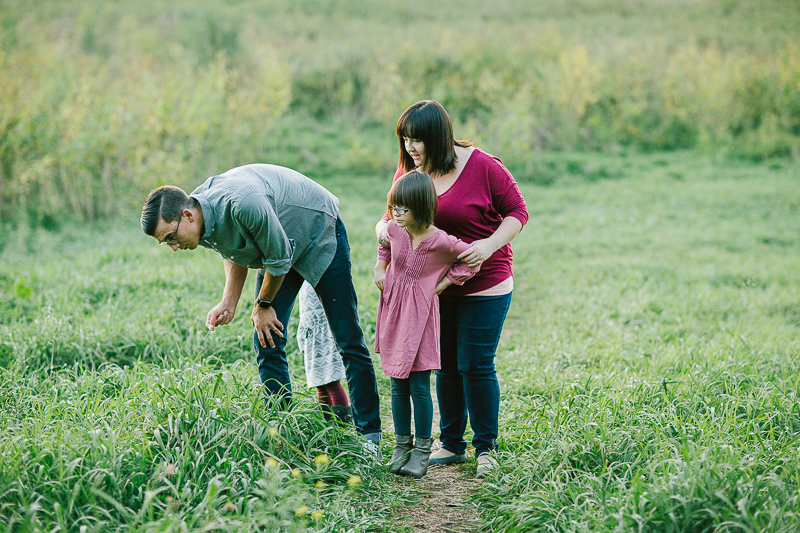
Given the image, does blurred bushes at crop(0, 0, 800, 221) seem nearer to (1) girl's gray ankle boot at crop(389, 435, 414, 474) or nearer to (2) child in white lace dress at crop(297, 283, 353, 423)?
(2) child in white lace dress at crop(297, 283, 353, 423)

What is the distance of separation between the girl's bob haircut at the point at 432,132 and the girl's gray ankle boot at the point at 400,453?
131 cm

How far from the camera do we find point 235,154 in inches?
458

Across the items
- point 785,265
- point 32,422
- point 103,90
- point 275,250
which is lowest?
point 785,265

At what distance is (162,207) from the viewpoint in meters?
2.54

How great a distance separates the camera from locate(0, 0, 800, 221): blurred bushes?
9.20 metres

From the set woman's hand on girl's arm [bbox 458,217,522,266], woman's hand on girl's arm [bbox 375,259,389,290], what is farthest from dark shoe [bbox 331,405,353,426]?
woman's hand on girl's arm [bbox 458,217,522,266]

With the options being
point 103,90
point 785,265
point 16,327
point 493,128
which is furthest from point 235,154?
point 785,265

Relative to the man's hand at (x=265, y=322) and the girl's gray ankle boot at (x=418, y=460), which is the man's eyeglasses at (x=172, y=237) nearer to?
the man's hand at (x=265, y=322)

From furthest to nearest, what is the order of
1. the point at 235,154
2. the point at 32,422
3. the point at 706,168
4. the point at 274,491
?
1. the point at 706,168
2. the point at 235,154
3. the point at 32,422
4. the point at 274,491

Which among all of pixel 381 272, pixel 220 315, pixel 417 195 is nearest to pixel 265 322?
pixel 220 315

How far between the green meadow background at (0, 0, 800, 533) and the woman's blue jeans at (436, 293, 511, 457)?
0.22 m

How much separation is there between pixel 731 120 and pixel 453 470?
16.3 m

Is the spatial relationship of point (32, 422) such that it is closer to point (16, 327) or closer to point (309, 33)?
point (16, 327)

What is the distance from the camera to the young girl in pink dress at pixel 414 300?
2850 mm
